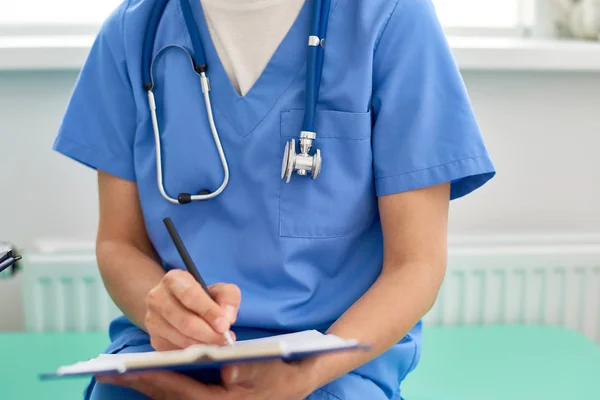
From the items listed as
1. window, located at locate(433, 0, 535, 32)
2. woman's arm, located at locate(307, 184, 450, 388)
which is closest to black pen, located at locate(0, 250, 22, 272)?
woman's arm, located at locate(307, 184, 450, 388)

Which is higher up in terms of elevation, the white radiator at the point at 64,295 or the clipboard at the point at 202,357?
the clipboard at the point at 202,357

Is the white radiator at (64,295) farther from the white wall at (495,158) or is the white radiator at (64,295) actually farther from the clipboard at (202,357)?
the clipboard at (202,357)

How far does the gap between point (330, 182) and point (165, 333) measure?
0.29 meters

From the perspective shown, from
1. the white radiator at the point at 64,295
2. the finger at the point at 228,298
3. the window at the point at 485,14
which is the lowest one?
the white radiator at the point at 64,295

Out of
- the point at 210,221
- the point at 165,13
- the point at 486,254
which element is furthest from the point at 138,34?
the point at 486,254

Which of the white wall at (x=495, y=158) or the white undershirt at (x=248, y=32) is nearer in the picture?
the white undershirt at (x=248, y=32)

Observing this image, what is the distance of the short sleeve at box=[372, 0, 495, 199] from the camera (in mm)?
953

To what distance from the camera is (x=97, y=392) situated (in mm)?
912

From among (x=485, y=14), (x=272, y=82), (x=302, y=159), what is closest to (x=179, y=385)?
(x=302, y=159)

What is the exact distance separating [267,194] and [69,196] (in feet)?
2.63

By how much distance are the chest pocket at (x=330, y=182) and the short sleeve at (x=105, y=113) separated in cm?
24

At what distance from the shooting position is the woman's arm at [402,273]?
907 mm

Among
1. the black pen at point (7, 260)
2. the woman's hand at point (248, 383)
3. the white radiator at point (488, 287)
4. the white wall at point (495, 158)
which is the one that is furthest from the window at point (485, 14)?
the black pen at point (7, 260)

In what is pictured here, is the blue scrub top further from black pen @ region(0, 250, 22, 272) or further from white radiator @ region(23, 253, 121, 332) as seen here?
white radiator @ region(23, 253, 121, 332)
